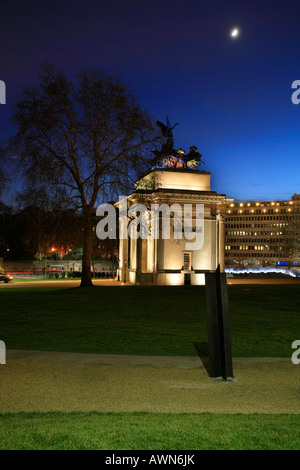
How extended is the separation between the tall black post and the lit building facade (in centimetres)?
14696

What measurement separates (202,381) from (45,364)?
347 centimetres

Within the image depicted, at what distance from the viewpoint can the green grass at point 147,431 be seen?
16.1ft

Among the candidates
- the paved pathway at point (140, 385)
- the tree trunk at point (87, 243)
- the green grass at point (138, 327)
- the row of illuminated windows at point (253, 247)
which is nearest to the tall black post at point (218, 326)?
the paved pathway at point (140, 385)

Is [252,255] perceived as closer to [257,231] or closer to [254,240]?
[254,240]

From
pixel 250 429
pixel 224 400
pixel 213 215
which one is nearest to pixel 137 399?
pixel 224 400

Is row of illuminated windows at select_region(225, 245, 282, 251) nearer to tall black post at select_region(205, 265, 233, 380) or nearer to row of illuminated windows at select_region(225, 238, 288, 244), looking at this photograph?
row of illuminated windows at select_region(225, 238, 288, 244)

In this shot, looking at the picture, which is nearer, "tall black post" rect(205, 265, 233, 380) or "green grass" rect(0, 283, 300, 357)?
"tall black post" rect(205, 265, 233, 380)

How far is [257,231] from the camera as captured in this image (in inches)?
6348

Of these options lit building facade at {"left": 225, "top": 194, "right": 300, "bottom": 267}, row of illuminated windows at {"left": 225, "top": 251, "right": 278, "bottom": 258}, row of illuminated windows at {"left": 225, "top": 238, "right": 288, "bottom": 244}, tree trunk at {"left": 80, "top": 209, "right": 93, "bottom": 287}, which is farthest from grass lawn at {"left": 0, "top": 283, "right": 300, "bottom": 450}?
row of illuminated windows at {"left": 225, "top": 251, "right": 278, "bottom": 258}

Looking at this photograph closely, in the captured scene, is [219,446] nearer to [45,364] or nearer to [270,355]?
[45,364]

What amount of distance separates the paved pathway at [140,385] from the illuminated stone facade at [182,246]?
3516 centimetres

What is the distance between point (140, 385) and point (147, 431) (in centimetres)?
235

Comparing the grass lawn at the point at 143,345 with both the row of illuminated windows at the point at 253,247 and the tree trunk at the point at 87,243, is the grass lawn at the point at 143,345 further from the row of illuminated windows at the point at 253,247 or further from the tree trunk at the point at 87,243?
the row of illuminated windows at the point at 253,247

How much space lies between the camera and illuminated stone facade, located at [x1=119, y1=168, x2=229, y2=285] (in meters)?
46.0
